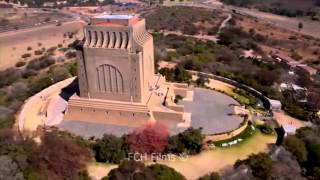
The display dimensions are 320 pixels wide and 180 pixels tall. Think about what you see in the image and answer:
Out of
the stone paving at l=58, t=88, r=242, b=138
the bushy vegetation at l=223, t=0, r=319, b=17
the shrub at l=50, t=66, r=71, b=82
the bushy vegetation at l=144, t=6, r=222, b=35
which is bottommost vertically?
the stone paving at l=58, t=88, r=242, b=138

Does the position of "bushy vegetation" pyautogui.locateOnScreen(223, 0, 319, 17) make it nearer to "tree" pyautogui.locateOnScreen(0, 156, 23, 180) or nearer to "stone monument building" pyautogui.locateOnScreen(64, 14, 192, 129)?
"stone monument building" pyautogui.locateOnScreen(64, 14, 192, 129)

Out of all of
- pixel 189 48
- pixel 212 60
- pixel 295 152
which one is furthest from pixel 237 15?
pixel 295 152

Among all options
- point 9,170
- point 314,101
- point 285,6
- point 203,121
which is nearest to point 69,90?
point 9,170

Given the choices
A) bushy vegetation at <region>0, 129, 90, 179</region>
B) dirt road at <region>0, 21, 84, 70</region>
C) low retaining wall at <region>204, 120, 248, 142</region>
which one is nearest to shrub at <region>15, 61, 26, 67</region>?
dirt road at <region>0, 21, 84, 70</region>

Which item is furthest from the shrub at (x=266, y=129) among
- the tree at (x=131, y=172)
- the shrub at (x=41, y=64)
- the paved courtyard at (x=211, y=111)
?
the shrub at (x=41, y=64)

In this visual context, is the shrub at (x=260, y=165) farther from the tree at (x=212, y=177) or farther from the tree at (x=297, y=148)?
the tree at (x=297, y=148)
